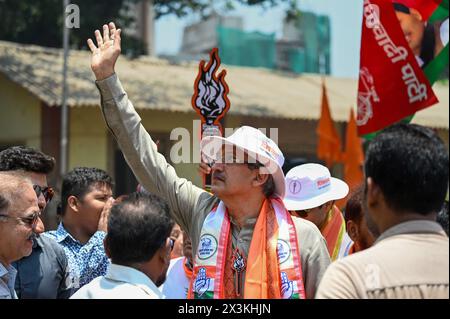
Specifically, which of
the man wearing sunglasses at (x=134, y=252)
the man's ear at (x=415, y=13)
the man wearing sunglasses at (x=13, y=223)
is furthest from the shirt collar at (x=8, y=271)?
the man's ear at (x=415, y=13)

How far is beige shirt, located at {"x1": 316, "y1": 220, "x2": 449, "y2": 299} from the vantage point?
1.93 meters

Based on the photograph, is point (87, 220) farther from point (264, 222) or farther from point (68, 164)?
point (68, 164)

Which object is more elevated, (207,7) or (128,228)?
(207,7)

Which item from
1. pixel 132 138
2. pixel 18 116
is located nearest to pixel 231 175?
pixel 132 138

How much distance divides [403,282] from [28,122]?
37.5 feet

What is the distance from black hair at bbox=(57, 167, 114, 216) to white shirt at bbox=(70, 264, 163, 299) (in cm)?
158

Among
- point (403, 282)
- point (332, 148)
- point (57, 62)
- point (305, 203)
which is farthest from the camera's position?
point (57, 62)

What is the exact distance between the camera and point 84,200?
12.9 ft

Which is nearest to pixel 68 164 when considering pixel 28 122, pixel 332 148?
pixel 28 122

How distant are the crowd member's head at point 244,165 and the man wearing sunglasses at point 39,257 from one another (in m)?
0.80

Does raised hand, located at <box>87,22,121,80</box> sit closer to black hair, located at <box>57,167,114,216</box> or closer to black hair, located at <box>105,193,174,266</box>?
black hair, located at <box>105,193,174,266</box>

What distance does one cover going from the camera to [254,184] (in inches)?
122

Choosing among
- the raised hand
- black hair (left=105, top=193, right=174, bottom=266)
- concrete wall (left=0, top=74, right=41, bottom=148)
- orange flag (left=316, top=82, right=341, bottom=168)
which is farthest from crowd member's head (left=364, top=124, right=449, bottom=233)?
concrete wall (left=0, top=74, right=41, bottom=148)

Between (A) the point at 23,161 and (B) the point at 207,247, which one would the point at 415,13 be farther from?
(A) the point at 23,161
